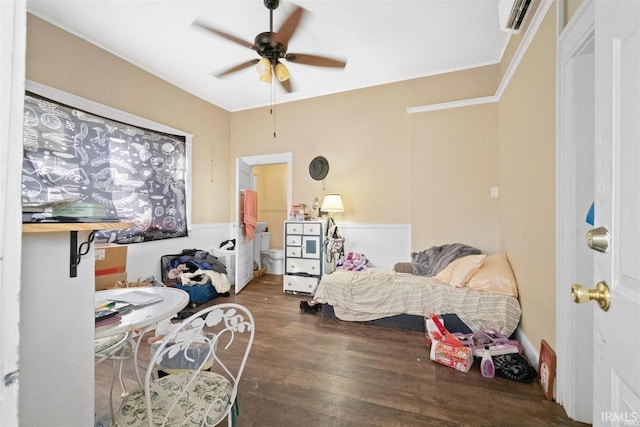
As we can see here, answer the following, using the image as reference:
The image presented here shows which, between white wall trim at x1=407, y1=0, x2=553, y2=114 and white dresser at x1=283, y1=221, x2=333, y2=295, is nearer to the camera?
white wall trim at x1=407, y1=0, x2=553, y2=114

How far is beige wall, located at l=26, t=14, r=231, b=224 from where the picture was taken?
257cm

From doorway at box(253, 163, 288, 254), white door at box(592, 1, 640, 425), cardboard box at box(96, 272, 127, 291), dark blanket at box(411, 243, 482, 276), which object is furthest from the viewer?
doorway at box(253, 163, 288, 254)

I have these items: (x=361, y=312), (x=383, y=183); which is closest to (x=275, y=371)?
(x=361, y=312)

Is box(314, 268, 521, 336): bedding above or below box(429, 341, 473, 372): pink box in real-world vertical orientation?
above

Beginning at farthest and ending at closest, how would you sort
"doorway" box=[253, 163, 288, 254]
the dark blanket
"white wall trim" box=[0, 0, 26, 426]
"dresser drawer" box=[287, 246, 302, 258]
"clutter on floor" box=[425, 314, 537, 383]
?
"doorway" box=[253, 163, 288, 254] < "dresser drawer" box=[287, 246, 302, 258] < the dark blanket < "clutter on floor" box=[425, 314, 537, 383] < "white wall trim" box=[0, 0, 26, 426]

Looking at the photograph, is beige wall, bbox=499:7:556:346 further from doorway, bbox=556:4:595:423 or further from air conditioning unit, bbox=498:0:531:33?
air conditioning unit, bbox=498:0:531:33

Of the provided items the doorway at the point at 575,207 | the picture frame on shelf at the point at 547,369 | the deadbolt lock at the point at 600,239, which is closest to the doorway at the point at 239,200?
the picture frame on shelf at the point at 547,369

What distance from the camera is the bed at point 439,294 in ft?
7.66

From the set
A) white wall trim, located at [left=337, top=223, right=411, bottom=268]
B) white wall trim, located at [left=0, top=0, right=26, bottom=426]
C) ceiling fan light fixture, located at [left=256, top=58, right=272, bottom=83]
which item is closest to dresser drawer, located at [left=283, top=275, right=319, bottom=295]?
white wall trim, located at [left=337, top=223, right=411, bottom=268]

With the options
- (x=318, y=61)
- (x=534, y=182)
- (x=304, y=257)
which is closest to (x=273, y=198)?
(x=304, y=257)

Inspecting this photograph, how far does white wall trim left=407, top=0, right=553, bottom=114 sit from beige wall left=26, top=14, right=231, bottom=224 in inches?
127

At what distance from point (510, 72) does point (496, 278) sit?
200cm

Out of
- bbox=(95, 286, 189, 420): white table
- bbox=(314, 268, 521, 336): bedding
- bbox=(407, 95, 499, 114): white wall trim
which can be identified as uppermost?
Answer: bbox=(407, 95, 499, 114): white wall trim

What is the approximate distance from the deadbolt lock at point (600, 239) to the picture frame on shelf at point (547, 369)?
1485 millimetres
